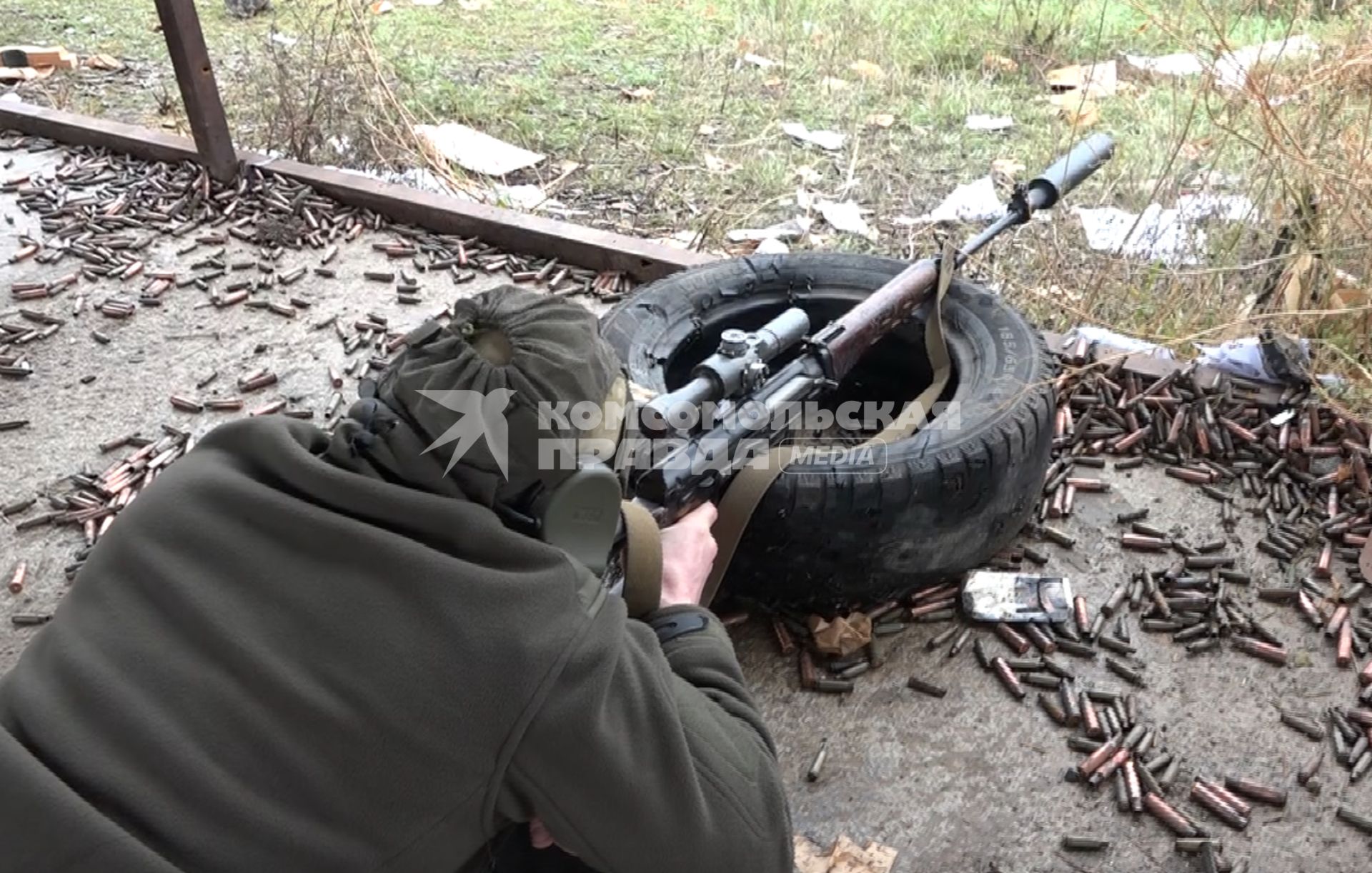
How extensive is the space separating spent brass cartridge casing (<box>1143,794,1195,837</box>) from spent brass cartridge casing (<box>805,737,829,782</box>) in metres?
0.72

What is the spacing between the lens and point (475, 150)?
614 centimetres

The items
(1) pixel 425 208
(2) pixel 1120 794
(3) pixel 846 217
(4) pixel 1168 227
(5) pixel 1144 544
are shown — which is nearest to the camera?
(2) pixel 1120 794

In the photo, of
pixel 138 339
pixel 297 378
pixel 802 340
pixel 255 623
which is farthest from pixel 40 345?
pixel 255 623

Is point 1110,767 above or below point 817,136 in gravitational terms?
below

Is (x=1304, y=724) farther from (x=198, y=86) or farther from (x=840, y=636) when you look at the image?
(x=198, y=86)

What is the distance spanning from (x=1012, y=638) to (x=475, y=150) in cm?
430

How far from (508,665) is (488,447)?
284mm

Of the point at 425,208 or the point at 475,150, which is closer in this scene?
the point at 425,208

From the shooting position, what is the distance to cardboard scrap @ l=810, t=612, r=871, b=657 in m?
2.91

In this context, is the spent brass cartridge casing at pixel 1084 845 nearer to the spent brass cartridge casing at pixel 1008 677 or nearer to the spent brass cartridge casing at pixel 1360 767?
the spent brass cartridge casing at pixel 1008 677

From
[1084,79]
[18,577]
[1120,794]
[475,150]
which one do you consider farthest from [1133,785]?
[1084,79]

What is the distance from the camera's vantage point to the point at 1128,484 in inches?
138

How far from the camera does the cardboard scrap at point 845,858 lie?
2.43 metres

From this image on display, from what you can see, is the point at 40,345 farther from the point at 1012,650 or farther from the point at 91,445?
the point at 1012,650
